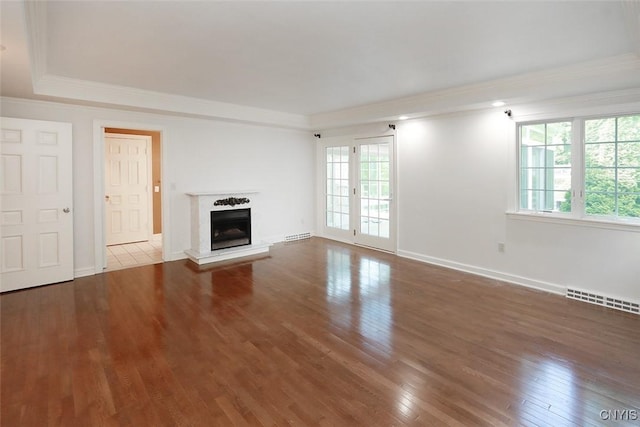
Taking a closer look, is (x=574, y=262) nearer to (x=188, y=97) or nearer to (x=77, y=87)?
(x=188, y=97)

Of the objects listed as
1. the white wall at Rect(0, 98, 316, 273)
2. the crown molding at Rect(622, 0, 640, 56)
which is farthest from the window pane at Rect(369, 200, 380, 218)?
the crown molding at Rect(622, 0, 640, 56)

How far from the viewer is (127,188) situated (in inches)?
283

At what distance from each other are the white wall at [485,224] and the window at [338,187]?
1421 mm

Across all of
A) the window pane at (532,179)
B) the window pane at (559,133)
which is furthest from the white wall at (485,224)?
the window pane at (559,133)

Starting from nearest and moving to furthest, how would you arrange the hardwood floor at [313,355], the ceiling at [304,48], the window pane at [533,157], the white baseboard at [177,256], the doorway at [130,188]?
the hardwood floor at [313,355], the ceiling at [304,48], the window pane at [533,157], the white baseboard at [177,256], the doorway at [130,188]

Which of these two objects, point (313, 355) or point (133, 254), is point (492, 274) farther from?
point (133, 254)

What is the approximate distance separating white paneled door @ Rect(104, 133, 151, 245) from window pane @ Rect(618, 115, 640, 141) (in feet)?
25.9

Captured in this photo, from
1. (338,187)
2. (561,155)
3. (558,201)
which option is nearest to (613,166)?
(561,155)

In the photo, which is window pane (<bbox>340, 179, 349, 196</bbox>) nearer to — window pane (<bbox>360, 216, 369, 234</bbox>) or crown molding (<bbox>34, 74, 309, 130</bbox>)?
window pane (<bbox>360, 216, 369, 234</bbox>)

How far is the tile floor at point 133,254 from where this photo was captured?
18.5 ft

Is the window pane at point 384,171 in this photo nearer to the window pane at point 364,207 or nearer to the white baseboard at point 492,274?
the window pane at point 364,207

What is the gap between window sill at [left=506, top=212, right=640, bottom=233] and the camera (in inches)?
144

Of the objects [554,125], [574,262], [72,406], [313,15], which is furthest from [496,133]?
[72,406]

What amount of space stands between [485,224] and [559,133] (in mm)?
1450
